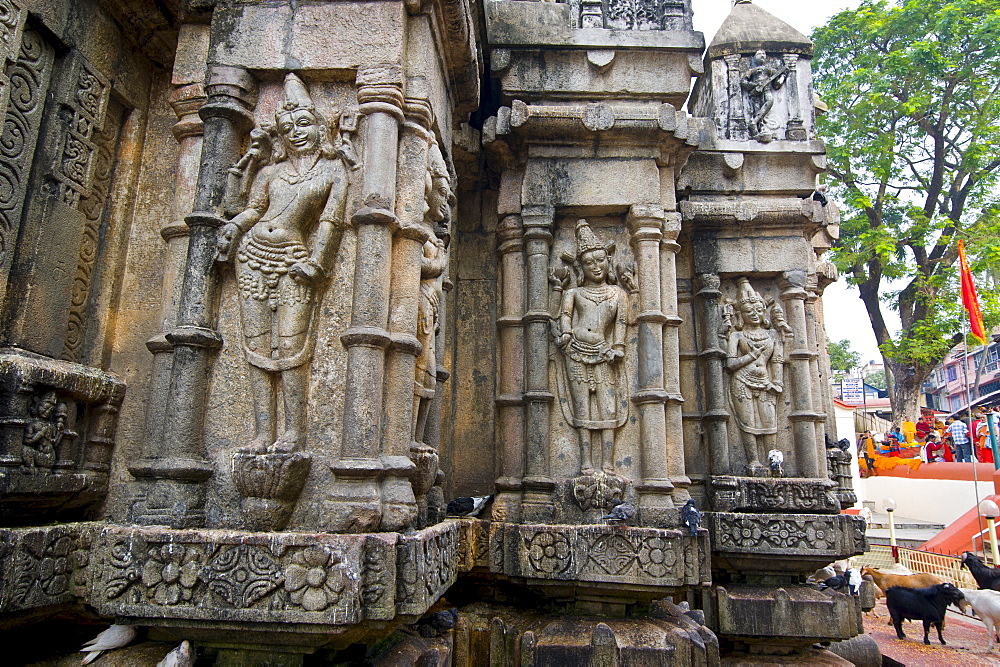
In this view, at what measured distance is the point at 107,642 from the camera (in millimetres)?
3578

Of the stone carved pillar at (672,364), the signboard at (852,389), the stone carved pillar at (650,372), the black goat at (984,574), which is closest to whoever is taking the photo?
the stone carved pillar at (650,372)

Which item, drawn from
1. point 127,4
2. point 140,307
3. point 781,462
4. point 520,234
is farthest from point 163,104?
point 781,462

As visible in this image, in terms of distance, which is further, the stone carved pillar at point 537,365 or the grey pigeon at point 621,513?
the stone carved pillar at point 537,365

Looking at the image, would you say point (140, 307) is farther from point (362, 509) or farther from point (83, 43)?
point (362, 509)

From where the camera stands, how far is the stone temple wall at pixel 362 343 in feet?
11.7

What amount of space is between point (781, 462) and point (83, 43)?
8.27 metres

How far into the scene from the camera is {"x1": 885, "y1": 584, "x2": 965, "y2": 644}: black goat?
31.8 ft

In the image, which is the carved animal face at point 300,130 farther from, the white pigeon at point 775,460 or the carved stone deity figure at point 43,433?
the white pigeon at point 775,460

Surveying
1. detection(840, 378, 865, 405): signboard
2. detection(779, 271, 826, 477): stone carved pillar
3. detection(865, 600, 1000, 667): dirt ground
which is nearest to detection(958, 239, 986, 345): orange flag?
detection(865, 600, 1000, 667): dirt ground

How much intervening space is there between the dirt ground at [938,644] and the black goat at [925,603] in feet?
0.77

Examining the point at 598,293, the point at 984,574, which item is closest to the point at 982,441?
the point at 984,574

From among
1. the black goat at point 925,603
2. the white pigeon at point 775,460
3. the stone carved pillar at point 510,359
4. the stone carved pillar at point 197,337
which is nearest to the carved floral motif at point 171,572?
the stone carved pillar at point 197,337

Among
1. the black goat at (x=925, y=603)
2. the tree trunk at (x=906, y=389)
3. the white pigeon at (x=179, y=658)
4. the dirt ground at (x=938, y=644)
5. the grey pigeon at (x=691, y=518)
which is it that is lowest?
the dirt ground at (x=938, y=644)

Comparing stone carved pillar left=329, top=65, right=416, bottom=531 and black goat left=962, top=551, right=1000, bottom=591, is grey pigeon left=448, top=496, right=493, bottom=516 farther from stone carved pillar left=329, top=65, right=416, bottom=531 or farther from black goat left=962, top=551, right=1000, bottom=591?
black goat left=962, top=551, right=1000, bottom=591
